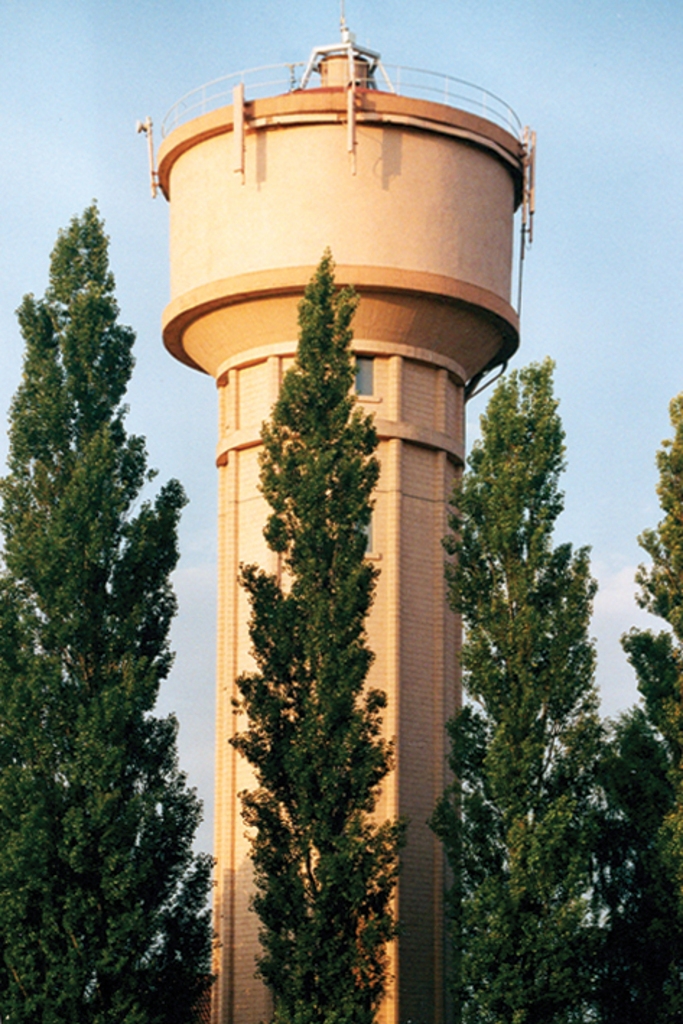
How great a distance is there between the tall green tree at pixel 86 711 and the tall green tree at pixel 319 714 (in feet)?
5.43

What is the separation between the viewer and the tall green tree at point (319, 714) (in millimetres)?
32750

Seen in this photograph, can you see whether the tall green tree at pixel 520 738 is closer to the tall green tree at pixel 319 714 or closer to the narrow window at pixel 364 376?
the tall green tree at pixel 319 714

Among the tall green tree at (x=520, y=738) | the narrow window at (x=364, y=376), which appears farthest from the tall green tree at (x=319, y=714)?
the narrow window at (x=364, y=376)

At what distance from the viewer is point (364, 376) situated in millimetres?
39594

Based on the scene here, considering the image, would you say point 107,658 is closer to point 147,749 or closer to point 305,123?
point 147,749

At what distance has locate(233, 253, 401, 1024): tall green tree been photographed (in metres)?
32.8

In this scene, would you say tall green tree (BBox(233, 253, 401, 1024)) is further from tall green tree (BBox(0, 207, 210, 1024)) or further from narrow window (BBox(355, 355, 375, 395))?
narrow window (BBox(355, 355, 375, 395))

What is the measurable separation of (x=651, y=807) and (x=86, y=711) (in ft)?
33.1

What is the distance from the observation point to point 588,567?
1414 inches

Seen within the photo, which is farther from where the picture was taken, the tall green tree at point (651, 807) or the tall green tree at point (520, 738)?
the tall green tree at point (651, 807)

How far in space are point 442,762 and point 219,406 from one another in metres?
8.25

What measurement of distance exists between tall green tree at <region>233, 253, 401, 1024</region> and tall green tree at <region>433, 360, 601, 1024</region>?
5.15ft

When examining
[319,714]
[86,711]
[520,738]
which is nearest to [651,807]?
[520,738]

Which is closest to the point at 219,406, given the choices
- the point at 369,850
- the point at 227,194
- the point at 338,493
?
the point at 227,194
